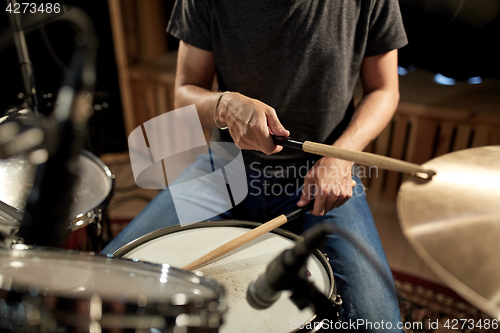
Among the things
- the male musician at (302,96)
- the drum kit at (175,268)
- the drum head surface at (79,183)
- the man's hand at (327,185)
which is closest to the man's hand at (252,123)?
the male musician at (302,96)

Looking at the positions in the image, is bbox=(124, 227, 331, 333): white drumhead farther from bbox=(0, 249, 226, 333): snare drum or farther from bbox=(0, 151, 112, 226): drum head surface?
bbox=(0, 151, 112, 226): drum head surface

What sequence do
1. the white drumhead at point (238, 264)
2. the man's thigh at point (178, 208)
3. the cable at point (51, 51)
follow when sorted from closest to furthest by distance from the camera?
the white drumhead at point (238, 264), the man's thigh at point (178, 208), the cable at point (51, 51)

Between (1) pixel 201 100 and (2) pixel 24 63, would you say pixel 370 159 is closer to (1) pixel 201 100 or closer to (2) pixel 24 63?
(1) pixel 201 100

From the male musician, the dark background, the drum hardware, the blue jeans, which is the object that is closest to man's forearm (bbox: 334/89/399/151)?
the male musician

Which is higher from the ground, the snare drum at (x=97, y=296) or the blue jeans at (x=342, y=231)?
the snare drum at (x=97, y=296)

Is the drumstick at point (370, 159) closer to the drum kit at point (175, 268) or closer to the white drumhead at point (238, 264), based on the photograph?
the drum kit at point (175, 268)

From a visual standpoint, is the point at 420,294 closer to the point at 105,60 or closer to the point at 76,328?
the point at 76,328

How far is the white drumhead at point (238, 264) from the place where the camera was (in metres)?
0.50

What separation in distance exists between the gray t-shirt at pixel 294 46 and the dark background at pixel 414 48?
585 mm

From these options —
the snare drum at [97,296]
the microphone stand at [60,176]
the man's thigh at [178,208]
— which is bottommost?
the man's thigh at [178,208]

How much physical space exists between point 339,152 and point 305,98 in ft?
0.80

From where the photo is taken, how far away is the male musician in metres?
0.67

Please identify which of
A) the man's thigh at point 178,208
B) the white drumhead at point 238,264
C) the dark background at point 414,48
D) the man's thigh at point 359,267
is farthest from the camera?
the dark background at point 414,48

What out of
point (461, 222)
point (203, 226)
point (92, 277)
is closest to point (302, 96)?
point (203, 226)
